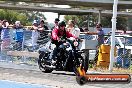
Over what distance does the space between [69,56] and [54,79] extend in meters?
0.93

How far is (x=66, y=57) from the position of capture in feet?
50.9

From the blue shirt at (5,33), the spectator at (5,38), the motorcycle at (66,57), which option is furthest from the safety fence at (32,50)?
the motorcycle at (66,57)

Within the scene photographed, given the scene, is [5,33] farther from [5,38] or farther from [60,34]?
[60,34]

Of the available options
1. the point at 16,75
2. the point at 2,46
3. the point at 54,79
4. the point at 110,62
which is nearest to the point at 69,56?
the point at 54,79

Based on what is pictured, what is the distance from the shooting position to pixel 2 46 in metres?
21.9

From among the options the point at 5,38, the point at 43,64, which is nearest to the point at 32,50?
the point at 5,38

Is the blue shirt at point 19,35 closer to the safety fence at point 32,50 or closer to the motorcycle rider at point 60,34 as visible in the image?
the safety fence at point 32,50

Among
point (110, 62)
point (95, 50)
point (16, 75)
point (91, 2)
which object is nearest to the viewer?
point (16, 75)

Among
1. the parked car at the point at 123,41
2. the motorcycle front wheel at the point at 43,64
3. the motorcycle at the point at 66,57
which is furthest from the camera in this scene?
the parked car at the point at 123,41

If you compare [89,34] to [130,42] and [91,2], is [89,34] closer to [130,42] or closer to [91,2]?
→ [130,42]

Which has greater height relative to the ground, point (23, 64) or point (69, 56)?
point (69, 56)

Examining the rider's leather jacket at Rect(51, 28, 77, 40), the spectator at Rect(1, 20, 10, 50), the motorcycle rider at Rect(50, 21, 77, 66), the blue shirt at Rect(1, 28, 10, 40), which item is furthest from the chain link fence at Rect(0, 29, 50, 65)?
the rider's leather jacket at Rect(51, 28, 77, 40)

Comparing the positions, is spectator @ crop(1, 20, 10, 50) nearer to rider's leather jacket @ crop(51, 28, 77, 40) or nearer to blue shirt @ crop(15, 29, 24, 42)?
blue shirt @ crop(15, 29, 24, 42)

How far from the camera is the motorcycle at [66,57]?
1459 cm
